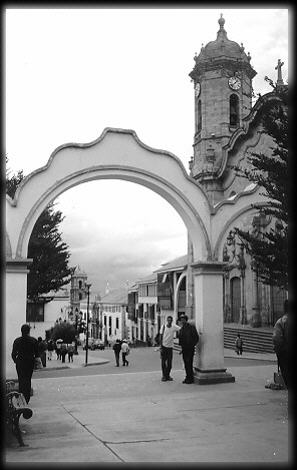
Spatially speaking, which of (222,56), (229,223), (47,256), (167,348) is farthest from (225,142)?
(167,348)

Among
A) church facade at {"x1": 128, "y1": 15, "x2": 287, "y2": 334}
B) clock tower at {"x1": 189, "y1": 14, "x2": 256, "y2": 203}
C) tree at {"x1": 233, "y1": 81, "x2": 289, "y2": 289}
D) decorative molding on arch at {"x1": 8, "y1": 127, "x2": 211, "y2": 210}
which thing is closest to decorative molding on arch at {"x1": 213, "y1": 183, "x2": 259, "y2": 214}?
decorative molding on arch at {"x1": 8, "y1": 127, "x2": 211, "y2": 210}

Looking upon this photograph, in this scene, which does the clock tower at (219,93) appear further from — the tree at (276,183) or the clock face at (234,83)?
the tree at (276,183)

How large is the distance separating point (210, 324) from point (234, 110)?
106 ft

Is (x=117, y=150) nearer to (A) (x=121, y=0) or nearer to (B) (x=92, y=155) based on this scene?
(B) (x=92, y=155)

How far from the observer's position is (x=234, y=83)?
40.5m

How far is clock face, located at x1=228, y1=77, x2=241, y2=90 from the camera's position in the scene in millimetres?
40241

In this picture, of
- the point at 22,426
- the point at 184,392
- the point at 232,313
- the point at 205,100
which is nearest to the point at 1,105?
the point at 22,426

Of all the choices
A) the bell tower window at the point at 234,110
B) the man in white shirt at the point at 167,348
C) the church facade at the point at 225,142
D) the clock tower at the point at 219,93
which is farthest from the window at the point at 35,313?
the man in white shirt at the point at 167,348

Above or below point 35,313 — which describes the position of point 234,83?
above

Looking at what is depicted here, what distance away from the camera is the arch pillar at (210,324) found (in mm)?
11521

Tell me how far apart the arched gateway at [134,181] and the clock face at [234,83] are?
100 ft

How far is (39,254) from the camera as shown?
21.6 metres

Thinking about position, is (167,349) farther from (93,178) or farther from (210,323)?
(93,178)

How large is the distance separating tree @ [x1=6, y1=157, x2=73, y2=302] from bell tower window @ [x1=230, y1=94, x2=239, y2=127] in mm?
21276
